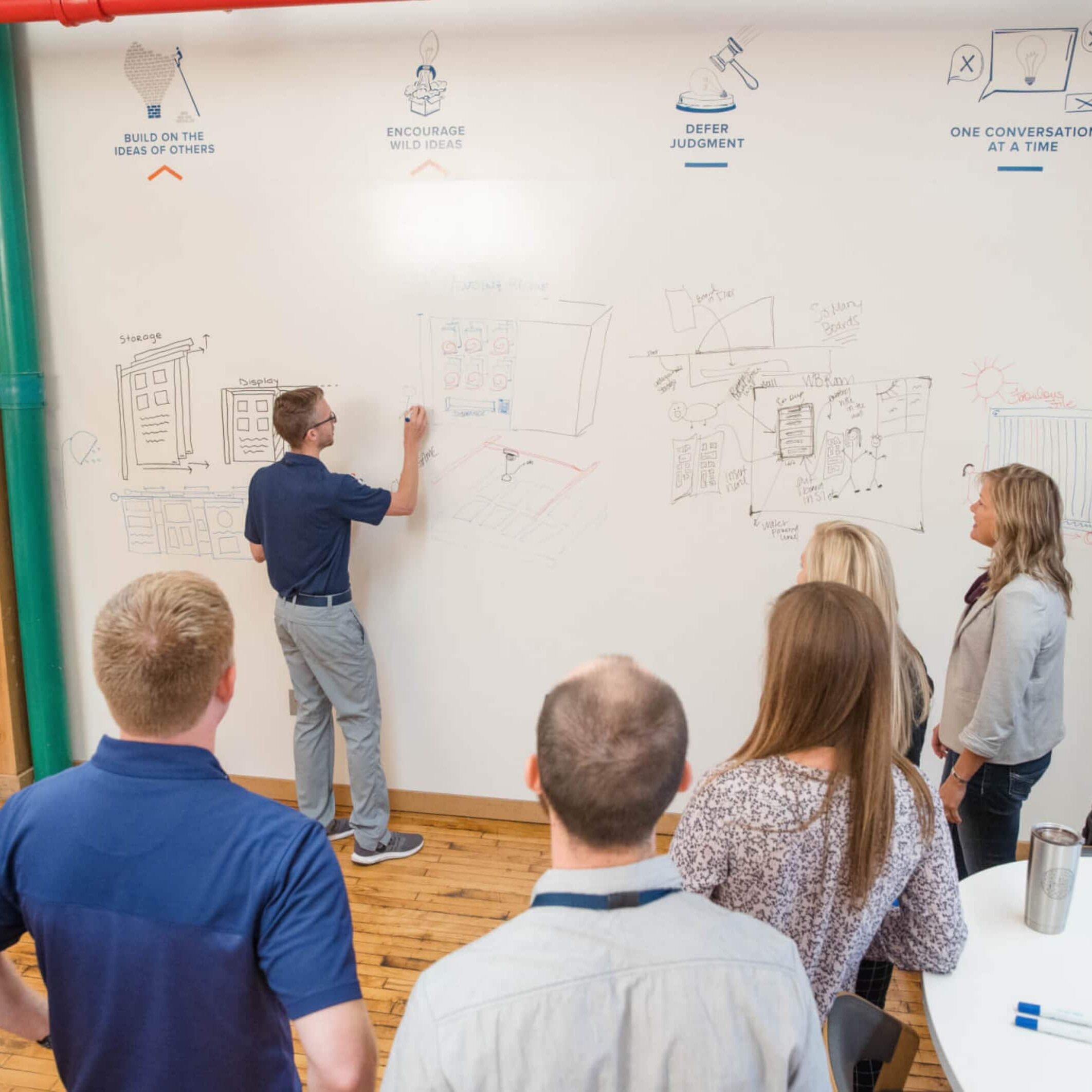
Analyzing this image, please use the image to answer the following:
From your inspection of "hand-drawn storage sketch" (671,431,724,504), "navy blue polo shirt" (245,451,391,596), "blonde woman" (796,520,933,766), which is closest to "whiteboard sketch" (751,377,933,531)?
"hand-drawn storage sketch" (671,431,724,504)

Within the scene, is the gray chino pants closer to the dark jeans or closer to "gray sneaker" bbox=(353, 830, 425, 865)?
"gray sneaker" bbox=(353, 830, 425, 865)

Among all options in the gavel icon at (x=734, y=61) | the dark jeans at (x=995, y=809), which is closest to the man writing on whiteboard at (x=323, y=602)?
the gavel icon at (x=734, y=61)

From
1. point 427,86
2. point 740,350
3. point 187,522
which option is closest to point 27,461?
point 187,522

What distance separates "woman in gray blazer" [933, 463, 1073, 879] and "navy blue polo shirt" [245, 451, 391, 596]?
2018 millimetres

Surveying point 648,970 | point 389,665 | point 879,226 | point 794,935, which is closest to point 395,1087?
point 648,970

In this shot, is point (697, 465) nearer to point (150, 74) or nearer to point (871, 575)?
point (871, 575)

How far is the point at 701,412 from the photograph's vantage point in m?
3.33

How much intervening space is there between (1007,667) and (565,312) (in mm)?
1942

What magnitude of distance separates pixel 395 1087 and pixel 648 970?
305 mm

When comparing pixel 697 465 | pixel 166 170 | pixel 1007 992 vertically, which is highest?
pixel 166 170

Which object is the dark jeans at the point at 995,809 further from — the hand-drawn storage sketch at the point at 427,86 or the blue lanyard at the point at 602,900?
the hand-drawn storage sketch at the point at 427,86

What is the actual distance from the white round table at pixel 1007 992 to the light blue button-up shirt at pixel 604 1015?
61 cm

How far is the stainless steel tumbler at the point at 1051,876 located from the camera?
5.55 ft

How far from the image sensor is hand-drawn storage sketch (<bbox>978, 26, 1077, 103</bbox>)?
9.64ft
